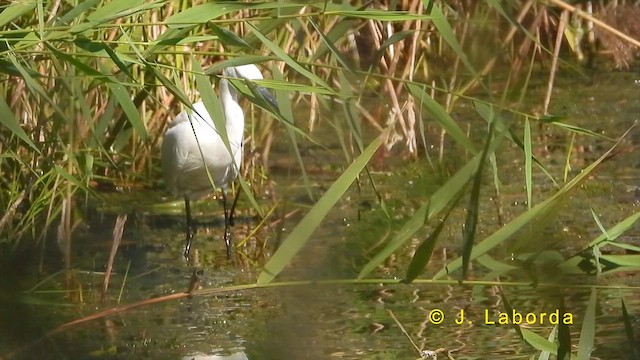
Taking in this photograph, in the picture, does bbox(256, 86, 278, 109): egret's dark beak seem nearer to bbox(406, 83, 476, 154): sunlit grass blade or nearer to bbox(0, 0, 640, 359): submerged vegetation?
bbox(0, 0, 640, 359): submerged vegetation

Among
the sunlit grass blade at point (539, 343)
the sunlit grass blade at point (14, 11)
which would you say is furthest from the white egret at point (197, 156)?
the sunlit grass blade at point (539, 343)

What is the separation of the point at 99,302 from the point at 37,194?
405 millimetres

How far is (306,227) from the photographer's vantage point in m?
1.80

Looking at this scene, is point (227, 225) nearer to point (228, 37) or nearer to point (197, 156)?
point (197, 156)

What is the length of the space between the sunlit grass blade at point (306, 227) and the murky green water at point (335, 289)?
0.03 metres

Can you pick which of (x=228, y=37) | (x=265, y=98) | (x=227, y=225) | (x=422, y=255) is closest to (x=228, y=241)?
(x=227, y=225)

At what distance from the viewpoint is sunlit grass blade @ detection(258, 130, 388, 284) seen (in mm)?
1767

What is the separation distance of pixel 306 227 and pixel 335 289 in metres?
0.10

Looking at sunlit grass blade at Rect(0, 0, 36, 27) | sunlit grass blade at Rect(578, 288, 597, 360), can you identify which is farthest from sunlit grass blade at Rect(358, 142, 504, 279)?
sunlit grass blade at Rect(0, 0, 36, 27)

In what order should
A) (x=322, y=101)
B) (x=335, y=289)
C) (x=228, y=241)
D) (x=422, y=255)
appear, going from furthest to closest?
(x=228, y=241)
(x=322, y=101)
(x=422, y=255)
(x=335, y=289)

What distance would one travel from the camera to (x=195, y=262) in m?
3.65

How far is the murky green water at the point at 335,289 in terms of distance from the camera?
1807 mm

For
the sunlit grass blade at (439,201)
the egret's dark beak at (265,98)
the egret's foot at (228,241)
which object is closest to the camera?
the sunlit grass blade at (439,201)

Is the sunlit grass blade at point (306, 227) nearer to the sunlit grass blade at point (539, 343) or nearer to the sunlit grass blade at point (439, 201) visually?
the sunlit grass blade at point (439, 201)
